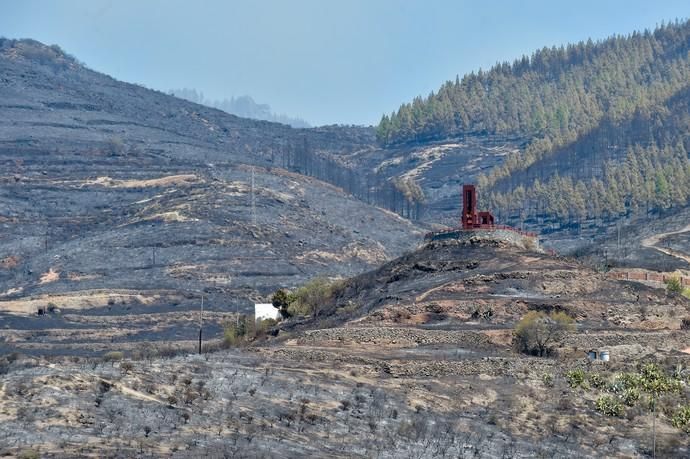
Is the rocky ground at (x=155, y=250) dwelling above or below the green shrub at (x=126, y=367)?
above

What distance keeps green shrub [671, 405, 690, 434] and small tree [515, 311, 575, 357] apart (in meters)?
12.0

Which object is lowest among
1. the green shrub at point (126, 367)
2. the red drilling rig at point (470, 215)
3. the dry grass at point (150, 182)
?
the green shrub at point (126, 367)

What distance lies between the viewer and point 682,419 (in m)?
74.8

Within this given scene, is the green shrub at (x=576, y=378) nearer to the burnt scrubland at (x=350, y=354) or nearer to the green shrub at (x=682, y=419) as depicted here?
the burnt scrubland at (x=350, y=354)

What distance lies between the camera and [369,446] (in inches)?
2608

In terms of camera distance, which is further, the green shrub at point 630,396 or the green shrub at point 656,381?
the green shrub at point 656,381

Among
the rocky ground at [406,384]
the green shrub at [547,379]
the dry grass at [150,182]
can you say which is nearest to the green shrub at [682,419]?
the rocky ground at [406,384]

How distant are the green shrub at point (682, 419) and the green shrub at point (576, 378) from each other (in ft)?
17.8

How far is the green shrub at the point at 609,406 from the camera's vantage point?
75.8 metres

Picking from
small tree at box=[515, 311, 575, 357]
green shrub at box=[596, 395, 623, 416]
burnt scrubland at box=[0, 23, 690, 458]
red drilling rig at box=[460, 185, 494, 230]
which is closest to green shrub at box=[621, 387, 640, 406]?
burnt scrubland at box=[0, 23, 690, 458]

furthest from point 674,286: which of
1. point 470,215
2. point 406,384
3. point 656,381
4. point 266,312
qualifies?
A: point 406,384

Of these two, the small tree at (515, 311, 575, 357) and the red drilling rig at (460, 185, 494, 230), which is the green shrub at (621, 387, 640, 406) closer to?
the small tree at (515, 311, 575, 357)

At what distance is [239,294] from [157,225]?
26.0 meters

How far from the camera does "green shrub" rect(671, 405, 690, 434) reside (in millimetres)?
74250
